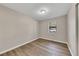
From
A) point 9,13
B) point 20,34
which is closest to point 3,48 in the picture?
point 20,34

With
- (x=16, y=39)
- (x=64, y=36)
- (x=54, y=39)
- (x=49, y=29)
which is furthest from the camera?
(x=49, y=29)

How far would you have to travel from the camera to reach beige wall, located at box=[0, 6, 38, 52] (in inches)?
104

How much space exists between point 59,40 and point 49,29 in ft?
3.54

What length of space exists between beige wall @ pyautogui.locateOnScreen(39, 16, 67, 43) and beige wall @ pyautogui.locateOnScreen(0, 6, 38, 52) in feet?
5.33

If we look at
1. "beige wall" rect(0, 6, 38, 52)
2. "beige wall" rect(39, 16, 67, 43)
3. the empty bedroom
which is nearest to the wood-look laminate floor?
the empty bedroom

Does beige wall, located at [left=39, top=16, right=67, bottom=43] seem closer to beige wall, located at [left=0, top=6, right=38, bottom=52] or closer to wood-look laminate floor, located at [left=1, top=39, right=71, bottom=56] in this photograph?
wood-look laminate floor, located at [left=1, top=39, right=71, bottom=56]

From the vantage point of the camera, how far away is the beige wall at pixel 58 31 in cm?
426

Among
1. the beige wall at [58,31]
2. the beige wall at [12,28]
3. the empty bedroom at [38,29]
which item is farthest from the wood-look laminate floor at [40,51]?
the beige wall at [58,31]

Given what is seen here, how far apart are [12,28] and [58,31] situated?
9.10 ft

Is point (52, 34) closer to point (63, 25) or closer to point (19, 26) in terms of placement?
point (63, 25)

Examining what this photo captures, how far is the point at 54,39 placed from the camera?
4750 millimetres

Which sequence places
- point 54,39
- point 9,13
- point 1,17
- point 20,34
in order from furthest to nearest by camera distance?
point 54,39 < point 20,34 < point 9,13 < point 1,17

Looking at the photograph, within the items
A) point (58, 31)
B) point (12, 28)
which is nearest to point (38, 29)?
point (58, 31)

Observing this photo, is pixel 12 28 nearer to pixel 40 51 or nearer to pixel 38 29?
pixel 40 51
